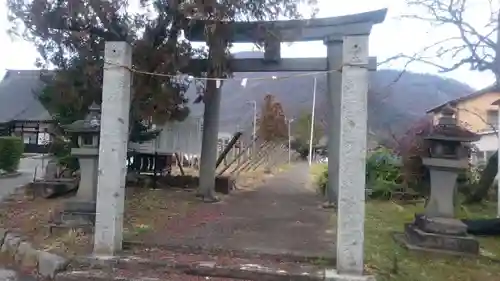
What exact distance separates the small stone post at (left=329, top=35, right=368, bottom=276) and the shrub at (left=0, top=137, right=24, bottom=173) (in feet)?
42.4

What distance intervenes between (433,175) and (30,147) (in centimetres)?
2651

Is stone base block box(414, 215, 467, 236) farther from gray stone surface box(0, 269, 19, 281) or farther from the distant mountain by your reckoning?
gray stone surface box(0, 269, 19, 281)

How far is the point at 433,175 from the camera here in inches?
220

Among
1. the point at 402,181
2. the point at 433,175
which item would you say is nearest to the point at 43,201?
the point at 433,175

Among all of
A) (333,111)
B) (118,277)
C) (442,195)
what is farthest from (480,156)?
(118,277)

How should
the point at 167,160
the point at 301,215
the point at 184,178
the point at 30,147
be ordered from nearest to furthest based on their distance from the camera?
the point at 301,215
the point at 184,178
the point at 167,160
the point at 30,147

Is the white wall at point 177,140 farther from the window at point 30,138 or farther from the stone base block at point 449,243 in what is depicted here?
the window at point 30,138

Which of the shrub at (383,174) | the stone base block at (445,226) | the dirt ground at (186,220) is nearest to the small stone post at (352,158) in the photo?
the dirt ground at (186,220)

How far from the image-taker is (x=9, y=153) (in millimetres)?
13961

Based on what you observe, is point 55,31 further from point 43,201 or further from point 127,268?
point 127,268

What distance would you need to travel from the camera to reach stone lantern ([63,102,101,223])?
5867 mm

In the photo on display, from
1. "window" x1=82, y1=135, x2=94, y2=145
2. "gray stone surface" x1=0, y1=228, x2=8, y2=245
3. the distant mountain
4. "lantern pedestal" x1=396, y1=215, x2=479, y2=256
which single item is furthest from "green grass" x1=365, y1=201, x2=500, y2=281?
"gray stone surface" x1=0, y1=228, x2=8, y2=245

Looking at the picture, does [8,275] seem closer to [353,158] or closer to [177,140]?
[353,158]

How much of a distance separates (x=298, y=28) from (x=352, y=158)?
4844 millimetres
